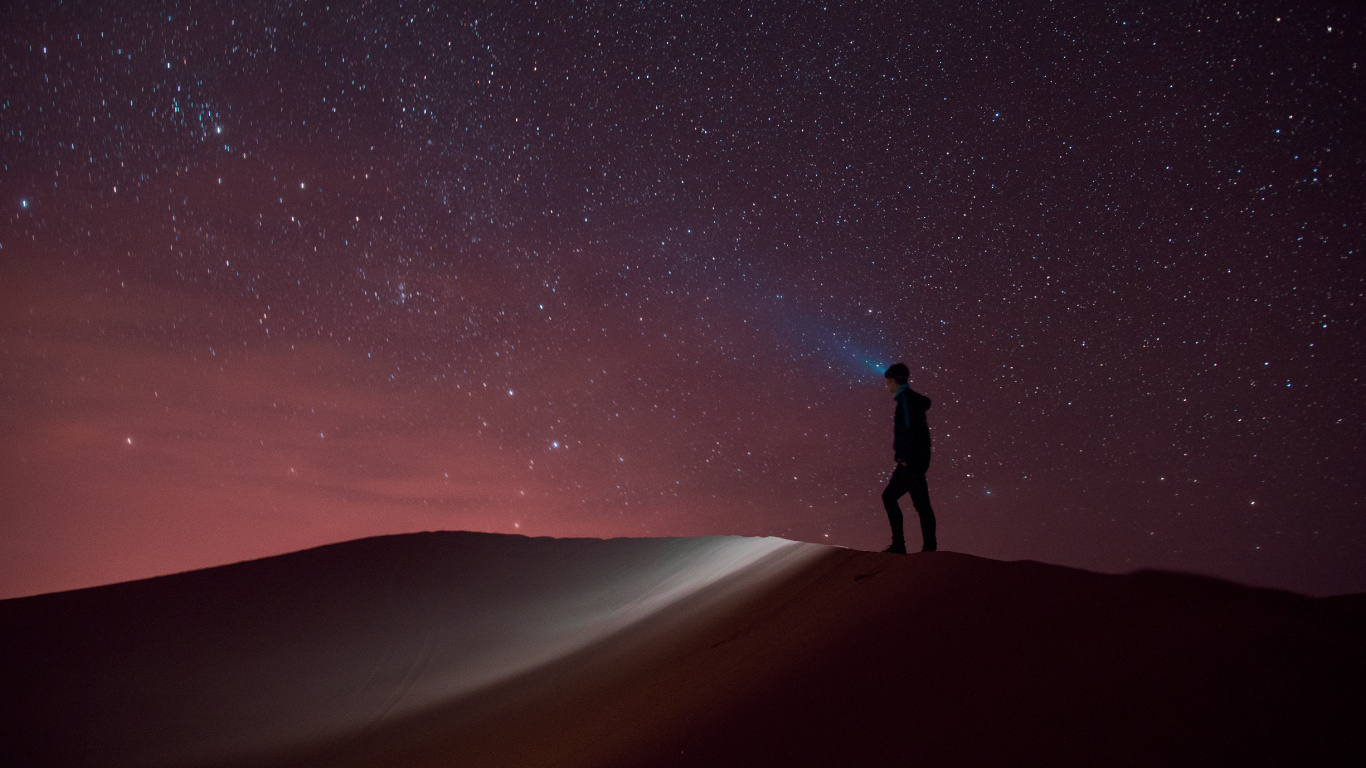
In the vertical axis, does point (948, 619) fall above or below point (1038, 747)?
above

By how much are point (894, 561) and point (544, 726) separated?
2.76 m

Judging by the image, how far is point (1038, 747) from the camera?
245cm

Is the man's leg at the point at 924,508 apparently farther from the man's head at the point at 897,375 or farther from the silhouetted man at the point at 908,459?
the man's head at the point at 897,375

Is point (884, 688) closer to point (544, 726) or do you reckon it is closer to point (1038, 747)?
point (1038, 747)

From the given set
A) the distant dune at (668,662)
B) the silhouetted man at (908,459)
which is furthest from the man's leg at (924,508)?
the distant dune at (668,662)

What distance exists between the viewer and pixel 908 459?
17.5 feet

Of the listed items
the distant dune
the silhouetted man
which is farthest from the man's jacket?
the distant dune

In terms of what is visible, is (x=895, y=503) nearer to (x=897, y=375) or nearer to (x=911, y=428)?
(x=911, y=428)

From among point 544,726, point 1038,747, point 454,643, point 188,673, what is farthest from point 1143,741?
point 188,673

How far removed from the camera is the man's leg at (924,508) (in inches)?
209

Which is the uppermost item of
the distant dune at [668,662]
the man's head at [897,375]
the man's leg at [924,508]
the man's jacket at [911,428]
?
the man's head at [897,375]

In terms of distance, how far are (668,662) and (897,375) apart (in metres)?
2.79

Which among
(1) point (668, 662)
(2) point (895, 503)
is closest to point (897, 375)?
(2) point (895, 503)

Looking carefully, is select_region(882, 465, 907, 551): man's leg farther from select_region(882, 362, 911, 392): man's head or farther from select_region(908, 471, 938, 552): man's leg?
select_region(882, 362, 911, 392): man's head
